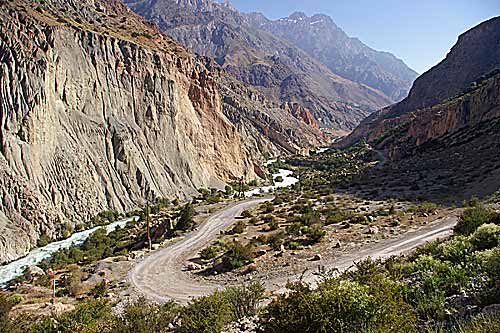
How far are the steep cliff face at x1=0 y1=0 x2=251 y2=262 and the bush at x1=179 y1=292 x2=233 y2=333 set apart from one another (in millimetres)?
21887

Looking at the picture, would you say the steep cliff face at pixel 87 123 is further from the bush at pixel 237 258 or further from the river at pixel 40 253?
the bush at pixel 237 258

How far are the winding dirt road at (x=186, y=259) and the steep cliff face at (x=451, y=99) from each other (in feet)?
110

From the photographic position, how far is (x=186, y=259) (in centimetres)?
2353

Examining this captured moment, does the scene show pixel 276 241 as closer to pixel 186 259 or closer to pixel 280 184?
pixel 186 259

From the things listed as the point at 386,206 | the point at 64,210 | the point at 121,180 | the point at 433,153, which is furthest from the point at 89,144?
the point at 433,153

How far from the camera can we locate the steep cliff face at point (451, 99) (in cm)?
5094

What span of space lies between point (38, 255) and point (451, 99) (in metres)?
74.5

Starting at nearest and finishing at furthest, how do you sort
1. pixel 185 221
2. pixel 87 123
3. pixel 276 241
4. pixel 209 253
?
pixel 276 241 → pixel 209 253 → pixel 185 221 → pixel 87 123

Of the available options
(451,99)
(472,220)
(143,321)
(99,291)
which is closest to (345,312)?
(143,321)

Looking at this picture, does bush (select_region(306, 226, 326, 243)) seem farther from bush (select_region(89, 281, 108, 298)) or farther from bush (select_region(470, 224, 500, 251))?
bush (select_region(470, 224, 500, 251))

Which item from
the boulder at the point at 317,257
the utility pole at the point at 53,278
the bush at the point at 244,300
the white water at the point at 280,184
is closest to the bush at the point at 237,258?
the boulder at the point at 317,257

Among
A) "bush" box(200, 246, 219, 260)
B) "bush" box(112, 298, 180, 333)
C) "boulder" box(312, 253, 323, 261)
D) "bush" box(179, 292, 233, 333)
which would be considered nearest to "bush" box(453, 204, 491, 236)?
"boulder" box(312, 253, 323, 261)

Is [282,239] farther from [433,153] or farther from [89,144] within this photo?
[433,153]

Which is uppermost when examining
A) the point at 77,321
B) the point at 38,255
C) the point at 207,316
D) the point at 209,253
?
the point at 38,255
